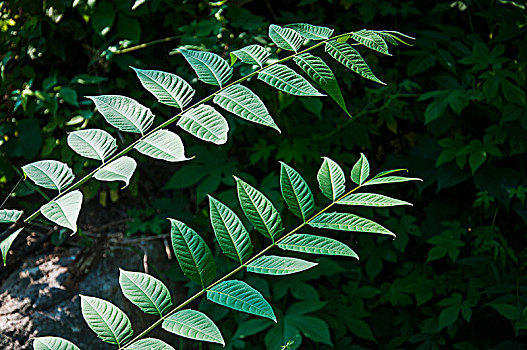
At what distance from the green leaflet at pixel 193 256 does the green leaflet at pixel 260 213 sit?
76 millimetres

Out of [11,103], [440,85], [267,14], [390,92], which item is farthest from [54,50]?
[440,85]

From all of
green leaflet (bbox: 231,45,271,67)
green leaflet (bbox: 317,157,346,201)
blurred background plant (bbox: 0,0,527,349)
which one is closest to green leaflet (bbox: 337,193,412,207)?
green leaflet (bbox: 317,157,346,201)

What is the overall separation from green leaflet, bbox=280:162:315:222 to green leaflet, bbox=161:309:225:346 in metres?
0.20

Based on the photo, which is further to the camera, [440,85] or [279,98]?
[440,85]

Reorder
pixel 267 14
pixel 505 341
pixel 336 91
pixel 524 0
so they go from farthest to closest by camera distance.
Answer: pixel 267 14
pixel 524 0
pixel 505 341
pixel 336 91

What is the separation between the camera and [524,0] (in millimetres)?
2254

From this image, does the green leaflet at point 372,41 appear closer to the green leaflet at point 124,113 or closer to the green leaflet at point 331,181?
the green leaflet at point 331,181

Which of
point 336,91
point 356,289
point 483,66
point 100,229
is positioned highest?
point 336,91

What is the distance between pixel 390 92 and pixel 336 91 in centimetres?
177

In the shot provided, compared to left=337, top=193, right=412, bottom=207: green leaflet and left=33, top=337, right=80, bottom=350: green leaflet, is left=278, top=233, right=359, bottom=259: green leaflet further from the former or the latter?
left=33, top=337, right=80, bottom=350: green leaflet

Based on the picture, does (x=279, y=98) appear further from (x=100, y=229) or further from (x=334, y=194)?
(x=334, y=194)

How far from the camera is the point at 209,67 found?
28.6 inches

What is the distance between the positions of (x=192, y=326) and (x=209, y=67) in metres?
0.35

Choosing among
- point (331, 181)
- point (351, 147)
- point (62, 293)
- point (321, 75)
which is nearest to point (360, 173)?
point (331, 181)
